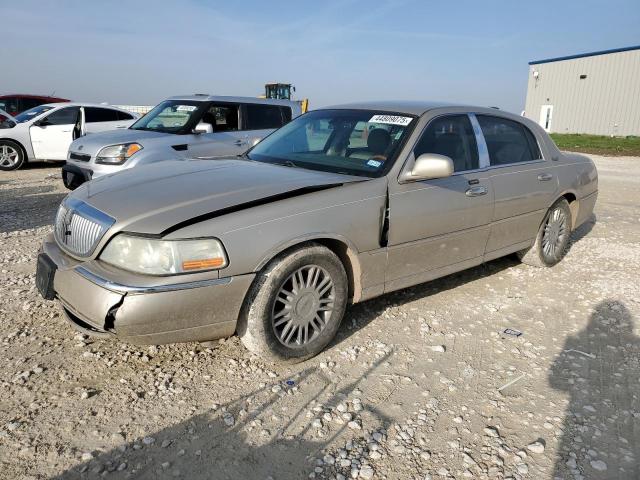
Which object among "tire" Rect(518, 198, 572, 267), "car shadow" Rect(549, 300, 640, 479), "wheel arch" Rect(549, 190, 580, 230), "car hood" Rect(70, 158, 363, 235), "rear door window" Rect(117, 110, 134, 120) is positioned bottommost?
"car shadow" Rect(549, 300, 640, 479)

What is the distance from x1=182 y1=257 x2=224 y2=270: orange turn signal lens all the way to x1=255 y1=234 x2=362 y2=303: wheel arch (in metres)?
0.23

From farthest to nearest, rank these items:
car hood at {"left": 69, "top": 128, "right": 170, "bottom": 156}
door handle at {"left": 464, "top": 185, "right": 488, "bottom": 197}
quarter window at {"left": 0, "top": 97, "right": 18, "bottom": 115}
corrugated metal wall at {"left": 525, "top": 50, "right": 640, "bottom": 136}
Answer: corrugated metal wall at {"left": 525, "top": 50, "right": 640, "bottom": 136}, quarter window at {"left": 0, "top": 97, "right": 18, "bottom": 115}, car hood at {"left": 69, "top": 128, "right": 170, "bottom": 156}, door handle at {"left": 464, "top": 185, "right": 488, "bottom": 197}

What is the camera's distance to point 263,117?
8.52 m

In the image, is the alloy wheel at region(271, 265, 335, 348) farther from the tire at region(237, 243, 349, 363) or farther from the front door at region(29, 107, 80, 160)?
the front door at region(29, 107, 80, 160)

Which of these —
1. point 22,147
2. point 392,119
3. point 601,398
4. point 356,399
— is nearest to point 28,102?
point 22,147

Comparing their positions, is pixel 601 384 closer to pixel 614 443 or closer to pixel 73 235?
pixel 614 443

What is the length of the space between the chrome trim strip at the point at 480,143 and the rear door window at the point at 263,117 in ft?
15.3

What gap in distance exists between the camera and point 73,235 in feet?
10.3

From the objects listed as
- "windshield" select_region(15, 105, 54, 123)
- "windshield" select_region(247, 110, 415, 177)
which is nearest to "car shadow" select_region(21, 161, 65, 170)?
"windshield" select_region(15, 105, 54, 123)

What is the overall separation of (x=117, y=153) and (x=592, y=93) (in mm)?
34869

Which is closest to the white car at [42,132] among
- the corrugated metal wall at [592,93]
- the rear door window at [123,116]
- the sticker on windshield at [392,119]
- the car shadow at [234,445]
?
the rear door window at [123,116]

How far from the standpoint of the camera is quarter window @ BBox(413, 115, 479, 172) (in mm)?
3947

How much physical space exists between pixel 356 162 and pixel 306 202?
806 mm

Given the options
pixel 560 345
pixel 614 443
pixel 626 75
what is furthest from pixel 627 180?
pixel 626 75
